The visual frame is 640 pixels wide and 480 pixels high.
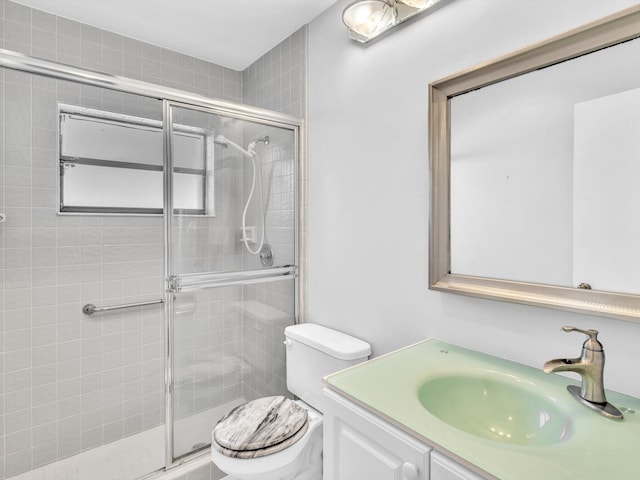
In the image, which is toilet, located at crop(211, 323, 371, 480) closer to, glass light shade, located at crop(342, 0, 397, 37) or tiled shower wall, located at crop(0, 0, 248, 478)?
tiled shower wall, located at crop(0, 0, 248, 478)

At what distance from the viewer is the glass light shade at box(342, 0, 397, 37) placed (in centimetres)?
142

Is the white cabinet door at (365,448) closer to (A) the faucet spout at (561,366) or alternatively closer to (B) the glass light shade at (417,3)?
(A) the faucet spout at (561,366)

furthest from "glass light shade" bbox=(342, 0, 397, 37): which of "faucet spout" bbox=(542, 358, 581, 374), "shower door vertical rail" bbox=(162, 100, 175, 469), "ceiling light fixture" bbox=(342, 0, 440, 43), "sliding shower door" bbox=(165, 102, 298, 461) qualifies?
"faucet spout" bbox=(542, 358, 581, 374)

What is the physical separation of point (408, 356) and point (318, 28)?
5.65ft

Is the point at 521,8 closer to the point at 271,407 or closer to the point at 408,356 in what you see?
the point at 408,356

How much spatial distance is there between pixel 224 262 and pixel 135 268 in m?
0.78

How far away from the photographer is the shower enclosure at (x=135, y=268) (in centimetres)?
162

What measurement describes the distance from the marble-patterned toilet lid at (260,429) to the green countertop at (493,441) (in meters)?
0.44

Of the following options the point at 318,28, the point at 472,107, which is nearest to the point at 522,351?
the point at 472,107

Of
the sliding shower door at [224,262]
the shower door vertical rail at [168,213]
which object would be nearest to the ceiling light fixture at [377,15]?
the sliding shower door at [224,262]

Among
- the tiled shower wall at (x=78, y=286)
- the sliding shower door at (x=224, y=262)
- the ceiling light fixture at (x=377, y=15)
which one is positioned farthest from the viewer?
the tiled shower wall at (x=78, y=286)

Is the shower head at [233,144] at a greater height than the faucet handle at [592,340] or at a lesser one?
greater

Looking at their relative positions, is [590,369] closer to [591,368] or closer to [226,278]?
[591,368]

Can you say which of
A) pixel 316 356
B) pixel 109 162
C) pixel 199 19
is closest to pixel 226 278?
pixel 316 356
